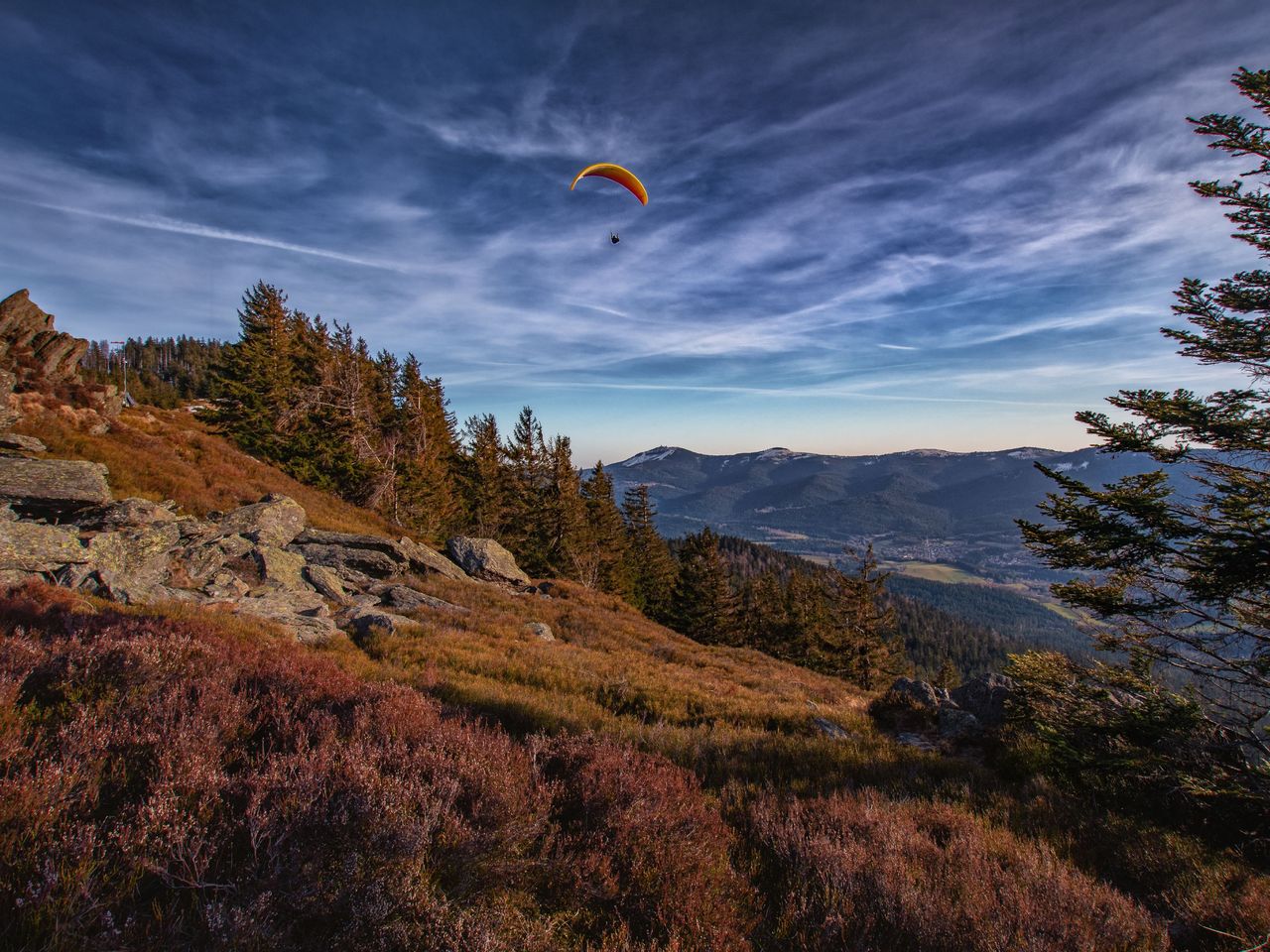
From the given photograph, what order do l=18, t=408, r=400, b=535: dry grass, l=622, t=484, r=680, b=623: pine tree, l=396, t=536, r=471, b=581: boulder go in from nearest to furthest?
l=18, t=408, r=400, b=535: dry grass
l=396, t=536, r=471, b=581: boulder
l=622, t=484, r=680, b=623: pine tree

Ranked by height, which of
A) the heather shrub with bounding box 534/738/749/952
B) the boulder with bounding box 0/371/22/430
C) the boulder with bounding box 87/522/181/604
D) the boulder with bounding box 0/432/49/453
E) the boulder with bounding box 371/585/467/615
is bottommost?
the boulder with bounding box 371/585/467/615

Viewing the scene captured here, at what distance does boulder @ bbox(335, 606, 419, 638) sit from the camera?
36.7 ft

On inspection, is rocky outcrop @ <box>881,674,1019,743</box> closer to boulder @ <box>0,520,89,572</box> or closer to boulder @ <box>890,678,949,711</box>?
boulder @ <box>890,678,949,711</box>

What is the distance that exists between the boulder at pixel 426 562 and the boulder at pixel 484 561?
1.53 meters

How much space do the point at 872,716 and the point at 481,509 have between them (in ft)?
108

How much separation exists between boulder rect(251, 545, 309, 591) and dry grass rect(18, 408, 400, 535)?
190 inches

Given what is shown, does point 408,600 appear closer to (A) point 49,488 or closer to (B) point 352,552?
(B) point 352,552

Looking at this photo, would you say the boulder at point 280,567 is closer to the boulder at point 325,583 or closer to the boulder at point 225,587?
the boulder at point 325,583

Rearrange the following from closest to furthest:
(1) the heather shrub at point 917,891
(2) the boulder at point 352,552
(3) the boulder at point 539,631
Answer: (1) the heather shrub at point 917,891, (3) the boulder at point 539,631, (2) the boulder at point 352,552

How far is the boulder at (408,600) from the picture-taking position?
50.2ft

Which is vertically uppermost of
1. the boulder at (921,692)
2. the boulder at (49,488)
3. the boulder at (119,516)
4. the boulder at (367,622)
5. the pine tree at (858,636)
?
the boulder at (49,488)

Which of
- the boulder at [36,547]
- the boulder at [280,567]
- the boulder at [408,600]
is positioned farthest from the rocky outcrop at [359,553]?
the boulder at [36,547]

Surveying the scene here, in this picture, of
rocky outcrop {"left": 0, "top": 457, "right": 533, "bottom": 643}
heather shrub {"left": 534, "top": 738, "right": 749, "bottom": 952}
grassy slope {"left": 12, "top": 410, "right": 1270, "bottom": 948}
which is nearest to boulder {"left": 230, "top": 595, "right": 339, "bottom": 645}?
rocky outcrop {"left": 0, "top": 457, "right": 533, "bottom": 643}

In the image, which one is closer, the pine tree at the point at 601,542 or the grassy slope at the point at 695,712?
the grassy slope at the point at 695,712
